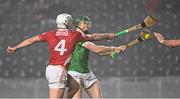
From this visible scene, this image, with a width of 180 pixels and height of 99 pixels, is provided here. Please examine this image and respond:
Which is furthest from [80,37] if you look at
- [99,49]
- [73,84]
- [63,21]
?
[73,84]

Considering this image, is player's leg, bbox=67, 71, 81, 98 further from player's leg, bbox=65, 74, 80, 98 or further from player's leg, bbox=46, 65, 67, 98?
player's leg, bbox=46, 65, 67, 98

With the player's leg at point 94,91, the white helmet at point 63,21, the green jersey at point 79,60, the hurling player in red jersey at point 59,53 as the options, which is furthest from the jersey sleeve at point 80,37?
the player's leg at point 94,91

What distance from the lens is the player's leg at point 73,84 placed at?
10581 mm

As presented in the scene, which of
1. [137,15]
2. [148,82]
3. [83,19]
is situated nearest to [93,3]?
[137,15]

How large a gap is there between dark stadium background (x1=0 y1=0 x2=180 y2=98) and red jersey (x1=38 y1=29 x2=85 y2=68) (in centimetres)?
756

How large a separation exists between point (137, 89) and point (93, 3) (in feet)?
8.87

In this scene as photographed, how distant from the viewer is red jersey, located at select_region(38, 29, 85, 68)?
9.89m

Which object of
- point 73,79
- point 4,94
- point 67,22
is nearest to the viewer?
point 67,22

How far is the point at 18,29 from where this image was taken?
59.6 ft

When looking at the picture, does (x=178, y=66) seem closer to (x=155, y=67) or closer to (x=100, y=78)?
(x=155, y=67)

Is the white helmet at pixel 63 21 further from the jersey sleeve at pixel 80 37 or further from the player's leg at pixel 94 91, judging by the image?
the player's leg at pixel 94 91

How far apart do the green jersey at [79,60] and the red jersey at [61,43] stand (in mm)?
897

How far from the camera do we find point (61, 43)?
988cm

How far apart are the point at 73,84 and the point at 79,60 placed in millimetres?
452
